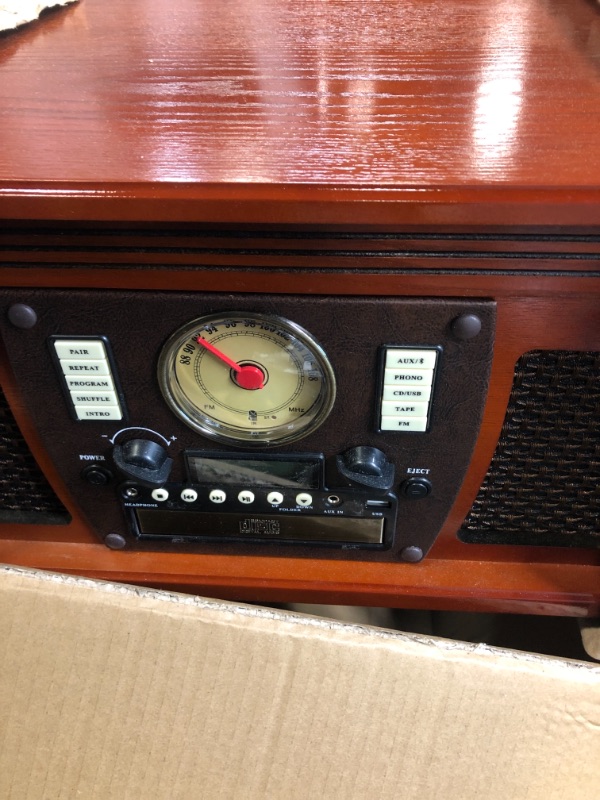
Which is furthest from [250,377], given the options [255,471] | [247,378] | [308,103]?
[308,103]

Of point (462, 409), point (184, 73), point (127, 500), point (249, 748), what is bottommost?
point (249, 748)

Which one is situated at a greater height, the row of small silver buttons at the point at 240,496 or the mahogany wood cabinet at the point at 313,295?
the mahogany wood cabinet at the point at 313,295

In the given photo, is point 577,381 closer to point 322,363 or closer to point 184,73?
point 322,363

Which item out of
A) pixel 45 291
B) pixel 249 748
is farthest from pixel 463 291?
pixel 249 748

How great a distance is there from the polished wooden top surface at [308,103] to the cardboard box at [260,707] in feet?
1.27

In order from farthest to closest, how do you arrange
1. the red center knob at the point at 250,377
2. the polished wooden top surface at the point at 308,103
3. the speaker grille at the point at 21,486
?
the speaker grille at the point at 21,486 → the red center knob at the point at 250,377 → the polished wooden top surface at the point at 308,103

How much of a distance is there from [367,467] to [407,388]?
8cm

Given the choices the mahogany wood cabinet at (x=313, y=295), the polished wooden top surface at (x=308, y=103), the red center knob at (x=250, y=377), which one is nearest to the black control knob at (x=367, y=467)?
the mahogany wood cabinet at (x=313, y=295)

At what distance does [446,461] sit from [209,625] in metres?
0.26

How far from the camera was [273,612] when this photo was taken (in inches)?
25.1

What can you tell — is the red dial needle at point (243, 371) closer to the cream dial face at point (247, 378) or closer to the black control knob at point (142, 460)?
the cream dial face at point (247, 378)

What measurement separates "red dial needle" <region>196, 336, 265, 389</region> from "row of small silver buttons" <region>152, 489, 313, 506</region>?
0.13 m

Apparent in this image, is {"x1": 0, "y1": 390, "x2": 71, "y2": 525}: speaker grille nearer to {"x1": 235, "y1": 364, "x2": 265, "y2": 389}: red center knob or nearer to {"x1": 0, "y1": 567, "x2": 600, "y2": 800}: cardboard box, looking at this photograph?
{"x1": 0, "y1": 567, "x2": 600, "y2": 800}: cardboard box

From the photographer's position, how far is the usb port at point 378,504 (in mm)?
653
